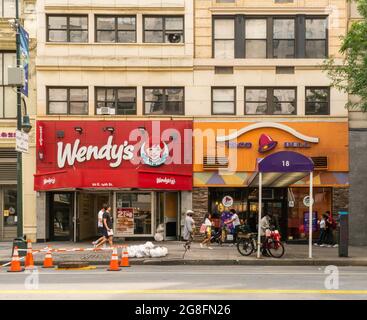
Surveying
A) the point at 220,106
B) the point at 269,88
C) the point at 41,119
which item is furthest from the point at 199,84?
the point at 41,119

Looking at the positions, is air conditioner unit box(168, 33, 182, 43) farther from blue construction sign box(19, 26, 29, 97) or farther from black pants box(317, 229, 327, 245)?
black pants box(317, 229, 327, 245)

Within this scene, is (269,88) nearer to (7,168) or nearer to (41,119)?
(41,119)

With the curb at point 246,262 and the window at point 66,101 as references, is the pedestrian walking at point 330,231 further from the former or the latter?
the window at point 66,101

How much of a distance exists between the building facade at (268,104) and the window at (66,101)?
569cm

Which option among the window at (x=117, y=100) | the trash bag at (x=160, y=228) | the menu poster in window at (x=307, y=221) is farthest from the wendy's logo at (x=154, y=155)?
the menu poster in window at (x=307, y=221)

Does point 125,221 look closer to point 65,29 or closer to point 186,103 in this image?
point 186,103

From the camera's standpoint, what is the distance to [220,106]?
29.5 metres

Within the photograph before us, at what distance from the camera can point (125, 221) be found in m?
29.5

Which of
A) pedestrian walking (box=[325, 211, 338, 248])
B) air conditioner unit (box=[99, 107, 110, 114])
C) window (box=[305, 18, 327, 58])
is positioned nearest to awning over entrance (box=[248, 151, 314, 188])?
pedestrian walking (box=[325, 211, 338, 248])

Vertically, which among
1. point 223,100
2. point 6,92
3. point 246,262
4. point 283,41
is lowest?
point 246,262

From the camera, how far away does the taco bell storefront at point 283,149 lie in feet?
94.4

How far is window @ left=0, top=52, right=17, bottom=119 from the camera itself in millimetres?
29625

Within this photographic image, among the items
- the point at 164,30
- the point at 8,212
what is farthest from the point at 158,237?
the point at 164,30

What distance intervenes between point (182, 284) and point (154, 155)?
1553 cm
